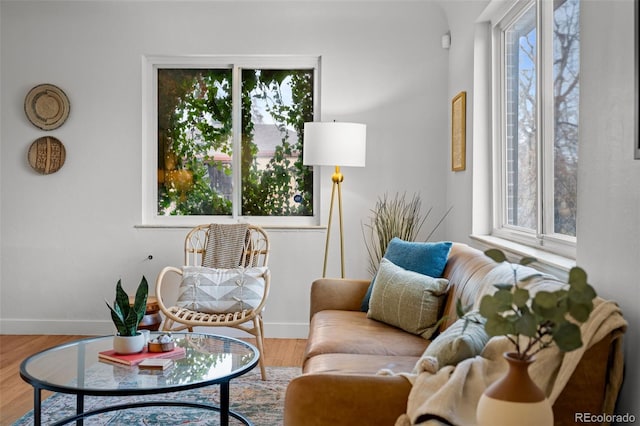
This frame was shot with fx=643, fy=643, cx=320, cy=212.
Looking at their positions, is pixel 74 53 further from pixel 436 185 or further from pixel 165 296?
pixel 436 185

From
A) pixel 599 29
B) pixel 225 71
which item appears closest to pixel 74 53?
pixel 225 71

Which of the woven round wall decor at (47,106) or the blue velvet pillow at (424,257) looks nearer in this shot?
the blue velvet pillow at (424,257)

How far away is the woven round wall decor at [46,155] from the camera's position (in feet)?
16.3

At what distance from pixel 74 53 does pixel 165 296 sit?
6.58ft

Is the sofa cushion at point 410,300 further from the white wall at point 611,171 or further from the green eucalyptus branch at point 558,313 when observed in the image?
the green eucalyptus branch at point 558,313

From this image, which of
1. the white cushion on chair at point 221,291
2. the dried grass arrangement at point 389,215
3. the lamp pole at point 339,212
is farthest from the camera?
the dried grass arrangement at point 389,215

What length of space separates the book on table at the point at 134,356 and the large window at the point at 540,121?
5.67 feet

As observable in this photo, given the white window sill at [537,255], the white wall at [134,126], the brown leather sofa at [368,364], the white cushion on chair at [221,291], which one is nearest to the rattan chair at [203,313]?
the white cushion on chair at [221,291]

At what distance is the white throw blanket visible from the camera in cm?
166

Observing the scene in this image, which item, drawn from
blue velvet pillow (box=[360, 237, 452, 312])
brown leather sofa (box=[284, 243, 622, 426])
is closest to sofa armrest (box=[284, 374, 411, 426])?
brown leather sofa (box=[284, 243, 622, 426])

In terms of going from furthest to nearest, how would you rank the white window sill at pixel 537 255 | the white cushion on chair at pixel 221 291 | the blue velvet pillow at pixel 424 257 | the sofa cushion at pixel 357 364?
1. the white cushion on chair at pixel 221 291
2. the blue velvet pillow at pixel 424 257
3. the white window sill at pixel 537 255
4. the sofa cushion at pixel 357 364

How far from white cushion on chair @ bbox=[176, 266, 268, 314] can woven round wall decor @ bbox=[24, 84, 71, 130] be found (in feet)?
6.02

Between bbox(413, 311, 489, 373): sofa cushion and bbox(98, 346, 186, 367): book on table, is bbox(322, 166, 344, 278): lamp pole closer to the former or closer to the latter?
bbox(98, 346, 186, 367): book on table

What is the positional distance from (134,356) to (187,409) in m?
0.72
